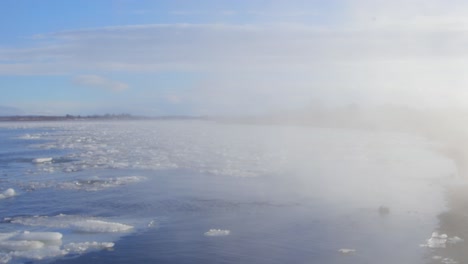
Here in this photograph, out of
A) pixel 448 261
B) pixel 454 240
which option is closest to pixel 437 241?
pixel 454 240

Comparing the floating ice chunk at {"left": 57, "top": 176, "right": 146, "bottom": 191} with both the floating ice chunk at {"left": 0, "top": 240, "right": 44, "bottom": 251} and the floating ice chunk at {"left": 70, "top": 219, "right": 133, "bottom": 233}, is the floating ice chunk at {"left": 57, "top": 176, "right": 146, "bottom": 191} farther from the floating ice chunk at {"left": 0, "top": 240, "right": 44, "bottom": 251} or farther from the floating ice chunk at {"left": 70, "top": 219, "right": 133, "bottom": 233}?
the floating ice chunk at {"left": 0, "top": 240, "right": 44, "bottom": 251}

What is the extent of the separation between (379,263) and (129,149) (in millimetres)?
21449

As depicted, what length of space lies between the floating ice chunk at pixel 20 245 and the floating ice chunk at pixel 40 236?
0.54 feet

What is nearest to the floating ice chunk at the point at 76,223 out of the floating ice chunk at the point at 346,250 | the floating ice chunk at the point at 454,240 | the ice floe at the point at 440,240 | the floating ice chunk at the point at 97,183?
the floating ice chunk at the point at 97,183

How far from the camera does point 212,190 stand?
15227 mm

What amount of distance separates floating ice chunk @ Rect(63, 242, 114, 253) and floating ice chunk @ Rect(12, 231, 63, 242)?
0.44m

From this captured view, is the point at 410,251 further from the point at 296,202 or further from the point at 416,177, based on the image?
the point at 416,177

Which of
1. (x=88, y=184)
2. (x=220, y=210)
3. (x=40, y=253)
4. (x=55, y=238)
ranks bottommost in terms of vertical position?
(x=40, y=253)

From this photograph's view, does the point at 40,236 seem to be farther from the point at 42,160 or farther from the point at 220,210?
the point at 42,160

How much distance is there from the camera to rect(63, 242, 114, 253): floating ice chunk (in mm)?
9137

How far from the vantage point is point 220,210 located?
41.1ft

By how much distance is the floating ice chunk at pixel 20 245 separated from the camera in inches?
361

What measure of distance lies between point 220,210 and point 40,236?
4.10 metres

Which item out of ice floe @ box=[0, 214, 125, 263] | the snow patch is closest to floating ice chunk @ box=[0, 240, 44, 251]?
ice floe @ box=[0, 214, 125, 263]
